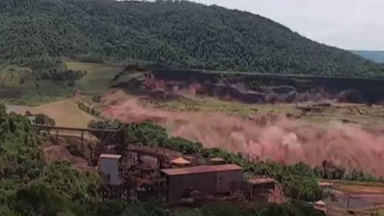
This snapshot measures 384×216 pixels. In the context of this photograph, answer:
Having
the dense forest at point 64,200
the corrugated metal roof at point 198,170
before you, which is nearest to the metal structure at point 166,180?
the corrugated metal roof at point 198,170

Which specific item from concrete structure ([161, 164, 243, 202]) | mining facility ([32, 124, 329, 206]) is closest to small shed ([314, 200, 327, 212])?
mining facility ([32, 124, 329, 206])

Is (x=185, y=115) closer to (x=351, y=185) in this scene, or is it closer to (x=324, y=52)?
(x=351, y=185)

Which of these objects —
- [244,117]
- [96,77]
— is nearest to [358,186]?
[244,117]

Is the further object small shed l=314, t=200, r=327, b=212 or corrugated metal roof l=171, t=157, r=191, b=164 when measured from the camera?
corrugated metal roof l=171, t=157, r=191, b=164

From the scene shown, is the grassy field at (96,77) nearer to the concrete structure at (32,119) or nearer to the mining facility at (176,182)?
the concrete structure at (32,119)

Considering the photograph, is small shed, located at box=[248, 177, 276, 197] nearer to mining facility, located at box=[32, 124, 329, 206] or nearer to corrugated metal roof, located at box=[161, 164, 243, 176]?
mining facility, located at box=[32, 124, 329, 206]

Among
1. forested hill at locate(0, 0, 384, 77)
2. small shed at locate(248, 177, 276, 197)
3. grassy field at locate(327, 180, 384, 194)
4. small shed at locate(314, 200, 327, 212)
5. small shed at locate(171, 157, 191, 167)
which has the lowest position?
grassy field at locate(327, 180, 384, 194)
